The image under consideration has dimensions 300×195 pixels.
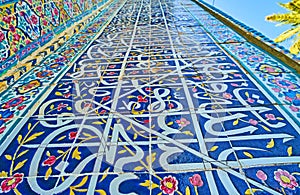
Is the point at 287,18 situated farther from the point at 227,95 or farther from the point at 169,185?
the point at 169,185

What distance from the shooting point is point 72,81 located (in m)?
1.53

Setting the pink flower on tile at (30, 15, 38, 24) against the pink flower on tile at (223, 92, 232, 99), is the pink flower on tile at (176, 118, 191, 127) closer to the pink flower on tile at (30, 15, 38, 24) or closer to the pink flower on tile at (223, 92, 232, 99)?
the pink flower on tile at (223, 92, 232, 99)

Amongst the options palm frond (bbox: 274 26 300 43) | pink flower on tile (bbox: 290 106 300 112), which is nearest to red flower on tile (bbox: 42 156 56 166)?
pink flower on tile (bbox: 290 106 300 112)

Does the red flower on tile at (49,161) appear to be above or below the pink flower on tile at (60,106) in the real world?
below

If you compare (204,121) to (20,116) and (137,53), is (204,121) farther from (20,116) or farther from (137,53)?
(137,53)

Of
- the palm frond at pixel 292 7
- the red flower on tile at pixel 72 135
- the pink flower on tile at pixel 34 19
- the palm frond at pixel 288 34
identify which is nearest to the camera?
the red flower on tile at pixel 72 135

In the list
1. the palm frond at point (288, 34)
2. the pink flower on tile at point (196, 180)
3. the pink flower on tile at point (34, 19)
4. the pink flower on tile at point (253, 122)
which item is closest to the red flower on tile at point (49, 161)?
the pink flower on tile at point (196, 180)

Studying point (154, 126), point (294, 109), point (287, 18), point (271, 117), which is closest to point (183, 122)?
point (154, 126)

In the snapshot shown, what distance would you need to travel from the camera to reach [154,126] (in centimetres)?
109

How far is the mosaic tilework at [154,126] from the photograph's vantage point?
2.74 ft

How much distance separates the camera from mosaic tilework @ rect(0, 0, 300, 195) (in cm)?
83

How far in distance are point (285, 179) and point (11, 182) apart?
904mm

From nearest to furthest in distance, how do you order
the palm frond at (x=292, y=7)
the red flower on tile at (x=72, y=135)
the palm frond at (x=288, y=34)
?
1. the red flower on tile at (x=72, y=135)
2. the palm frond at (x=292, y=7)
3. the palm frond at (x=288, y=34)

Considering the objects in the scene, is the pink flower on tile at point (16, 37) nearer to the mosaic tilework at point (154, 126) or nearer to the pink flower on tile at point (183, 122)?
the mosaic tilework at point (154, 126)
